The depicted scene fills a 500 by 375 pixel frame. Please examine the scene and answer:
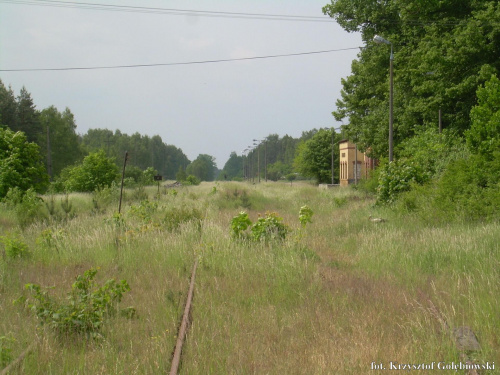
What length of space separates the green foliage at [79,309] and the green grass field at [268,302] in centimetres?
11

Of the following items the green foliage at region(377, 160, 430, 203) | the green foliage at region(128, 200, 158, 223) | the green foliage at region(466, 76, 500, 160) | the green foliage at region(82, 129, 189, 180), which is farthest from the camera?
the green foliage at region(82, 129, 189, 180)

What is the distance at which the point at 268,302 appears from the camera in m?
6.86

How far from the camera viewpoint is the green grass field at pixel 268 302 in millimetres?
4832

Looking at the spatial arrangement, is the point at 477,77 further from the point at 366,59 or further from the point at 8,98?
the point at 8,98

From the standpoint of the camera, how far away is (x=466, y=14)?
83.2ft

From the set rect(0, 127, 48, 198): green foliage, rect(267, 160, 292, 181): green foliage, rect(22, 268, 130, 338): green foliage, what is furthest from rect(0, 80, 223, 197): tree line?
rect(267, 160, 292, 181): green foliage

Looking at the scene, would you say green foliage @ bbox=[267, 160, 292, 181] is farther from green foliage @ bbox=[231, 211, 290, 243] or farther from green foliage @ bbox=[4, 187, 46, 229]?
green foliage @ bbox=[231, 211, 290, 243]

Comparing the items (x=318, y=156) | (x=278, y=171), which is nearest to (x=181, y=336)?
(x=318, y=156)

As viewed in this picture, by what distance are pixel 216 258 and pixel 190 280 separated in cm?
118

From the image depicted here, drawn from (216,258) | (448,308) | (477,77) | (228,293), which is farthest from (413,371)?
(477,77)

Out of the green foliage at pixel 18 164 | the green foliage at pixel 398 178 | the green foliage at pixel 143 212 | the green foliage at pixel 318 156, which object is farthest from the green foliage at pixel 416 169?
the green foliage at pixel 318 156

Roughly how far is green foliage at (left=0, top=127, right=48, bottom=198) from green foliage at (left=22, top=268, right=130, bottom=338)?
20.0 metres

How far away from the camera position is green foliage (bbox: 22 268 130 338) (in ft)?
18.7

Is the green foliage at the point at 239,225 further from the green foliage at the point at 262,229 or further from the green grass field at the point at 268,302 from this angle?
the green grass field at the point at 268,302
